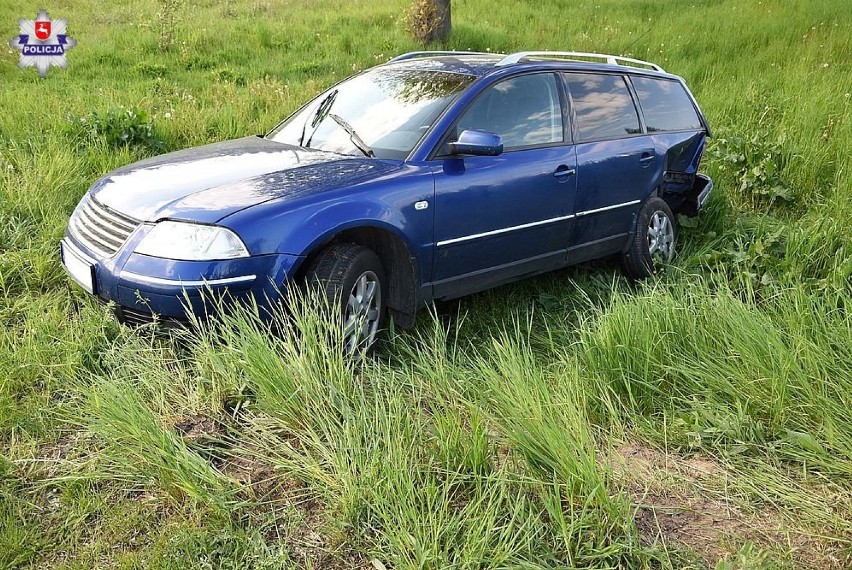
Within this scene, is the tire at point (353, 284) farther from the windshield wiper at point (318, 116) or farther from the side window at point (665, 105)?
the side window at point (665, 105)

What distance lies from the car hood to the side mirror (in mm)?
397

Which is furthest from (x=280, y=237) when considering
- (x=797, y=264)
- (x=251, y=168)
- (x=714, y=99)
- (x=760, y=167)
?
(x=714, y=99)

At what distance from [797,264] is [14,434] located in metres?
4.61

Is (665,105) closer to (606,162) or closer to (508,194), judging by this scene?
(606,162)

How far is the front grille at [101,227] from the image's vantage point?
3352 millimetres

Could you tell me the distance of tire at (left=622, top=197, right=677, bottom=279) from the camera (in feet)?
17.1

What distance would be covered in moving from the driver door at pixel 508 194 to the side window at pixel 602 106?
19 centimetres

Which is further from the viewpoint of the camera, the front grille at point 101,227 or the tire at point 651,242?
the tire at point 651,242

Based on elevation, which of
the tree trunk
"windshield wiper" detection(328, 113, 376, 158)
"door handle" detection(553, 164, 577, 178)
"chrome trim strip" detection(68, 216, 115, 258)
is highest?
the tree trunk

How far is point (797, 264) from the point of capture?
465 centimetres

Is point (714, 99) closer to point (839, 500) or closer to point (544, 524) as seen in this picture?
point (839, 500)

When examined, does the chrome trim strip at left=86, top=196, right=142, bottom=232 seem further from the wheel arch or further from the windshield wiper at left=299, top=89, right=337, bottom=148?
the windshield wiper at left=299, top=89, right=337, bottom=148

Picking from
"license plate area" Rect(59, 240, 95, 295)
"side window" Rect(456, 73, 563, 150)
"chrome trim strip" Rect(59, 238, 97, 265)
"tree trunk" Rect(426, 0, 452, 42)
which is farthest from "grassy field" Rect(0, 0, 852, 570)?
"tree trunk" Rect(426, 0, 452, 42)
